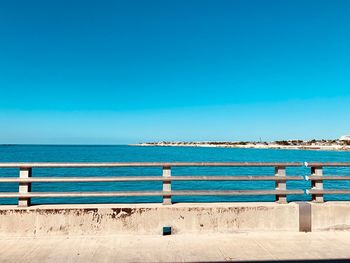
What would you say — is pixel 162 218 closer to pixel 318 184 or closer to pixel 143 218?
pixel 143 218

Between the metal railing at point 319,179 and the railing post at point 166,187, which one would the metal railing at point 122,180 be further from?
the metal railing at point 319,179

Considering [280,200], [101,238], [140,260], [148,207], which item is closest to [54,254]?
[101,238]

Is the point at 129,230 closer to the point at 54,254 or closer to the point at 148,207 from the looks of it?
the point at 148,207

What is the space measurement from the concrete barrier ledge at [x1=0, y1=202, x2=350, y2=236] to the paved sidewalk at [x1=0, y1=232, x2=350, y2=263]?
0.56ft

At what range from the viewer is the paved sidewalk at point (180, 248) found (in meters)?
5.03

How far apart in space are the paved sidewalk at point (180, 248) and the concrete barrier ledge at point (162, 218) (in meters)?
0.17

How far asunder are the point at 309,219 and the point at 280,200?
0.71 metres

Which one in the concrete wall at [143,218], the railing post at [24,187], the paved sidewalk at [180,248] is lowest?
the paved sidewalk at [180,248]

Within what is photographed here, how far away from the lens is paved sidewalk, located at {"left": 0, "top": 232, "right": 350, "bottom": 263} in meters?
5.03

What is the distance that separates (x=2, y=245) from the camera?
18.4ft

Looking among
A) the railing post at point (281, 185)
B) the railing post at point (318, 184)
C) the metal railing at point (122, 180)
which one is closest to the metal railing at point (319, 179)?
the railing post at point (318, 184)

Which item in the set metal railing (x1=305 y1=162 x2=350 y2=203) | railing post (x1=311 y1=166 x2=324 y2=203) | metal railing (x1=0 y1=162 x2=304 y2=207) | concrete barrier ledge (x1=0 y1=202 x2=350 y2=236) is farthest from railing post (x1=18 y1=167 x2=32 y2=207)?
railing post (x1=311 y1=166 x2=324 y2=203)

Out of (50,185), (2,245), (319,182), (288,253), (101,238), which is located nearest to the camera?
(288,253)

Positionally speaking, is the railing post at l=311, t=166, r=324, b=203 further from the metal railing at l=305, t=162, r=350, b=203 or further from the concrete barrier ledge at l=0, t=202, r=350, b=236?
the concrete barrier ledge at l=0, t=202, r=350, b=236
